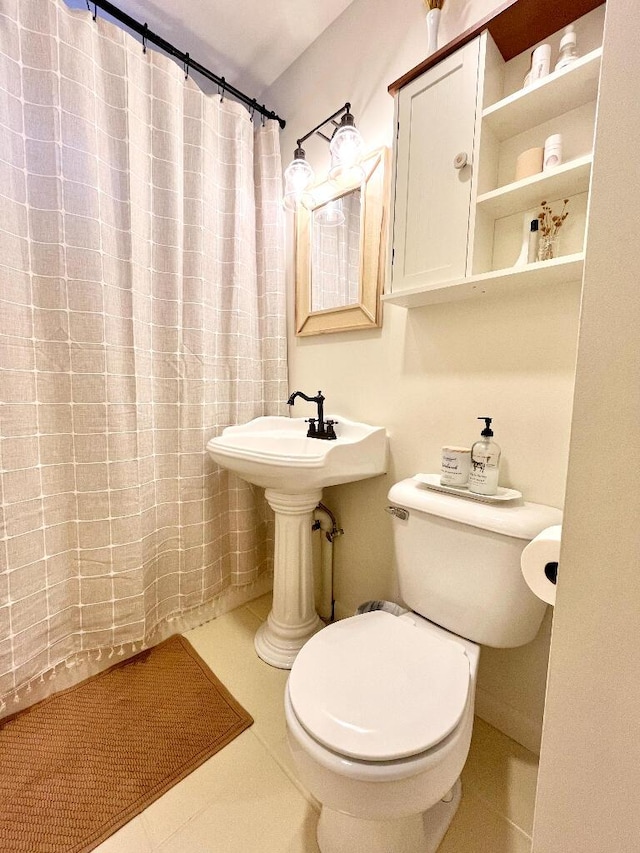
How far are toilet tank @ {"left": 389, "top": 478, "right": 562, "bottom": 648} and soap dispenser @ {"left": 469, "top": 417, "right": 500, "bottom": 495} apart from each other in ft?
0.14

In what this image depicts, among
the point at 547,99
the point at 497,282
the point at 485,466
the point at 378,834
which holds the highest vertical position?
the point at 547,99

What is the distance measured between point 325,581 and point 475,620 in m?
0.78

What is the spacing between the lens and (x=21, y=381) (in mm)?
1029

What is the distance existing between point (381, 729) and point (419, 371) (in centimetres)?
95

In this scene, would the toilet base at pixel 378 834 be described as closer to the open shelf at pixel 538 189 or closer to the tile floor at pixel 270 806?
the tile floor at pixel 270 806

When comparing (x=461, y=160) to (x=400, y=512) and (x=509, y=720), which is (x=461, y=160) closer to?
(x=400, y=512)

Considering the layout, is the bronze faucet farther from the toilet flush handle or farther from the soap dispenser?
the soap dispenser

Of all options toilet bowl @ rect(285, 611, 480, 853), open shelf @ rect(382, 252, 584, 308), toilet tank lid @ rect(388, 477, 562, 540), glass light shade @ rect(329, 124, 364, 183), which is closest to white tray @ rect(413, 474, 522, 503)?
toilet tank lid @ rect(388, 477, 562, 540)

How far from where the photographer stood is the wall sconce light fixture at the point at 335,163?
120 centimetres

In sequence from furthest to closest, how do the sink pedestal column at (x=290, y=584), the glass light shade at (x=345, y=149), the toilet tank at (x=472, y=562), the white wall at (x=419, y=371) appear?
the sink pedestal column at (x=290, y=584) → the glass light shade at (x=345, y=149) → the white wall at (x=419, y=371) → the toilet tank at (x=472, y=562)

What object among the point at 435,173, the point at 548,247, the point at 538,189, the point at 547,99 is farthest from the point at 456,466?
the point at 547,99

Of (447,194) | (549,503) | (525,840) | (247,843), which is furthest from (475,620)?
(447,194)

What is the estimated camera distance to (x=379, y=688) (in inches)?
28.6

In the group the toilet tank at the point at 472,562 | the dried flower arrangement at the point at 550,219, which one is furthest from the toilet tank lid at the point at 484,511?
the dried flower arrangement at the point at 550,219
